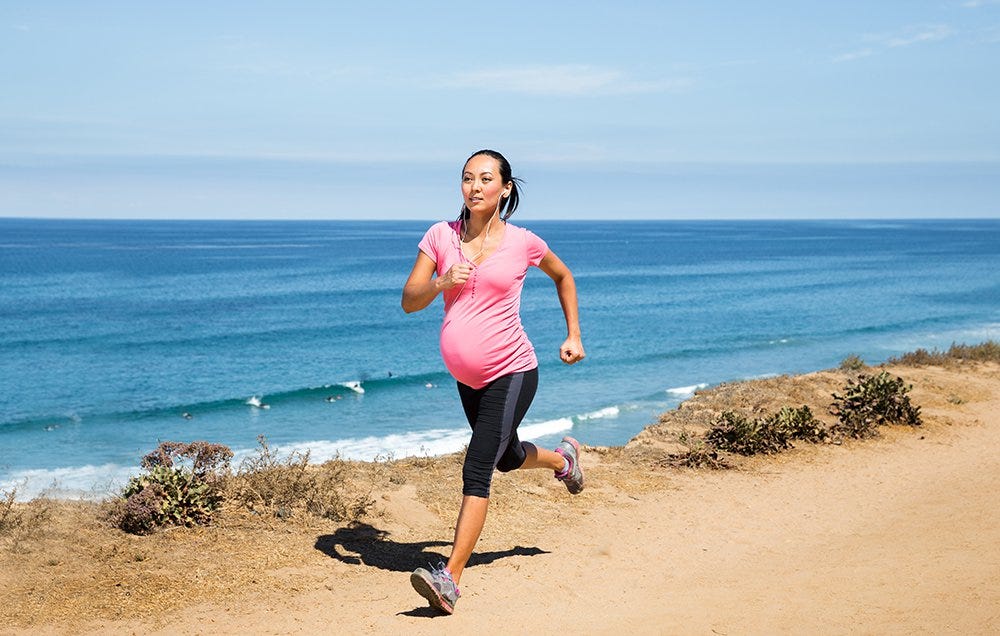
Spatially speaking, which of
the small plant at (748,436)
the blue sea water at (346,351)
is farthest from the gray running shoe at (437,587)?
the blue sea water at (346,351)

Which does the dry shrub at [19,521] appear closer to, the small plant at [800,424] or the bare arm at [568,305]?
the bare arm at [568,305]

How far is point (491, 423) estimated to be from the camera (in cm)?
508

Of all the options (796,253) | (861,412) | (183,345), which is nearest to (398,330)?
(183,345)

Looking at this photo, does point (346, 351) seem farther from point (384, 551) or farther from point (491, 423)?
point (491, 423)

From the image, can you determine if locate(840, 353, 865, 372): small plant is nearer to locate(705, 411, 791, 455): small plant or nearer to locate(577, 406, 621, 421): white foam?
locate(577, 406, 621, 421): white foam

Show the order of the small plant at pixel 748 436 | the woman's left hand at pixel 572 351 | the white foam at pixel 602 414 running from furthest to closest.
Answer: the white foam at pixel 602 414
the small plant at pixel 748 436
the woman's left hand at pixel 572 351

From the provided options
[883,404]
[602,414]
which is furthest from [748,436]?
[602,414]

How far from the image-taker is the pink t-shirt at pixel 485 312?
4.95m

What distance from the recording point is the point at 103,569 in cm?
→ 558

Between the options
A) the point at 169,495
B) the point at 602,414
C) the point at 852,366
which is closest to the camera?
the point at 169,495

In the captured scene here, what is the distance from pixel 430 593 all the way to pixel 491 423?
3.15 ft

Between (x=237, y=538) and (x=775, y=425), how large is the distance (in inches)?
223

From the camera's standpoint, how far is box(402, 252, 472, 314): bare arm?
4699 millimetres

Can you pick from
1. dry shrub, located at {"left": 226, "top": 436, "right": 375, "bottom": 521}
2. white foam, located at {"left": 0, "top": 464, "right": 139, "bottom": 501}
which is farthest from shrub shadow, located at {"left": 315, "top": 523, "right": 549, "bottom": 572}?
→ white foam, located at {"left": 0, "top": 464, "right": 139, "bottom": 501}
